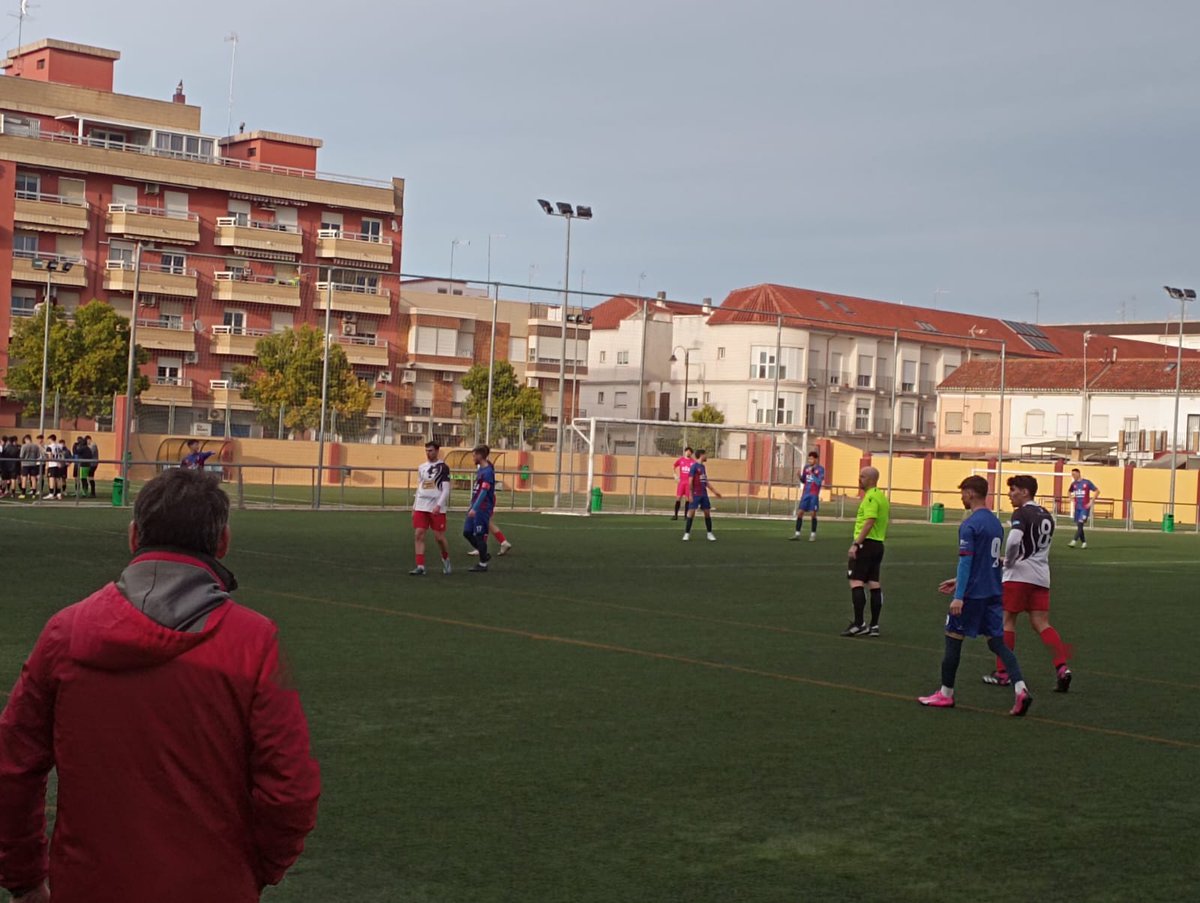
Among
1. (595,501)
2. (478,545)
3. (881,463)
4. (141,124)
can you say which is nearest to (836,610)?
(478,545)

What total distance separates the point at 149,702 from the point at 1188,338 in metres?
116

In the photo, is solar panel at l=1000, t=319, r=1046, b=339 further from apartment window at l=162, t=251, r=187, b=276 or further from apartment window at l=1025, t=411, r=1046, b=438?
apartment window at l=162, t=251, r=187, b=276

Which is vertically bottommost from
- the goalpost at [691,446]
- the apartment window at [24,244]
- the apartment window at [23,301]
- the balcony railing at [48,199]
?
the goalpost at [691,446]

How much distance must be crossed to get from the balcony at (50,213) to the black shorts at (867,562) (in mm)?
58311

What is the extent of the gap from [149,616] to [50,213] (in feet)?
223

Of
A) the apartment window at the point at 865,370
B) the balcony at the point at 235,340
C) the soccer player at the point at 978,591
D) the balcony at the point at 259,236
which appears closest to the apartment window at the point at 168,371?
the balcony at the point at 235,340

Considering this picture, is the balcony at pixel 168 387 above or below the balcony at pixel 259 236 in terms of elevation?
below

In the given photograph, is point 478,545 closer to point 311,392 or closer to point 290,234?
point 311,392

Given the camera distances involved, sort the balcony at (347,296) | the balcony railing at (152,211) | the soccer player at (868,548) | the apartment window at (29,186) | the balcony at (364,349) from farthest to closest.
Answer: the balcony railing at (152,211) → the apartment window at (29,186) → the balcony at (364,349) → the balcony at (347,296) → the soccer player at (868,548)

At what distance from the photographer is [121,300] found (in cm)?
6725

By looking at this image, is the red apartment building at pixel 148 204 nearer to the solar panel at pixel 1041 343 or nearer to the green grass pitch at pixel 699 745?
the green grass pitch at pixel 699 745

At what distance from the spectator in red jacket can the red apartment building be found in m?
40.0

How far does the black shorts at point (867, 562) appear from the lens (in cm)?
1515

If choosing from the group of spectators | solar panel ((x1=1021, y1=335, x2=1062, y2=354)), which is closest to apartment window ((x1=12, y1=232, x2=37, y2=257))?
the group of spectators
